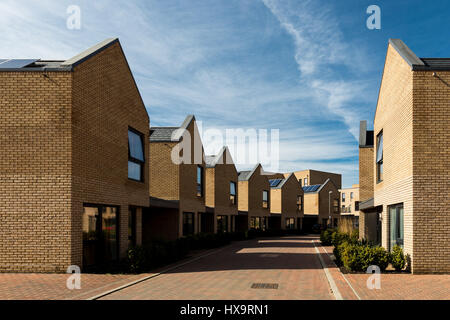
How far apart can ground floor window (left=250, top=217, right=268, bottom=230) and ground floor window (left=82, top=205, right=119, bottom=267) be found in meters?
28.6

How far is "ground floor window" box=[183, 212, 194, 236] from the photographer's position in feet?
79.7

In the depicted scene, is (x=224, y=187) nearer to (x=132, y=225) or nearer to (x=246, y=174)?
(x=246, y=174)

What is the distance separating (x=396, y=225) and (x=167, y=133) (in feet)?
45.7

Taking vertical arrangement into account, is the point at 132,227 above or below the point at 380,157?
below

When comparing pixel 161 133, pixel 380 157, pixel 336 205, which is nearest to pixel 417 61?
pixel 380 157

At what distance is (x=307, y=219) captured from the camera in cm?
5934

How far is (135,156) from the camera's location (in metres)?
17.5

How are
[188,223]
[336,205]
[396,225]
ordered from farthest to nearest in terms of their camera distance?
[336,205]
[188,223]
[396,225]

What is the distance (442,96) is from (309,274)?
23.6ft

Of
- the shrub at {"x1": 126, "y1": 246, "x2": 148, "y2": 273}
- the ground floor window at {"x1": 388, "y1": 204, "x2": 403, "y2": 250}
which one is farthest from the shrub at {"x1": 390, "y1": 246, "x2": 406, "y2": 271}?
the shrub at {"x1": 126, "y1": 246, "x2": 148, "y2": 273}

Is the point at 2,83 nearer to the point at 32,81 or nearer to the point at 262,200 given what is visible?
the point at 32,81

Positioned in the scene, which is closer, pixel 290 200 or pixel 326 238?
pixel 326 238

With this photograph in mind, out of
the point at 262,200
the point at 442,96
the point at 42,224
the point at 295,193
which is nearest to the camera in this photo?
the point at 42,224
